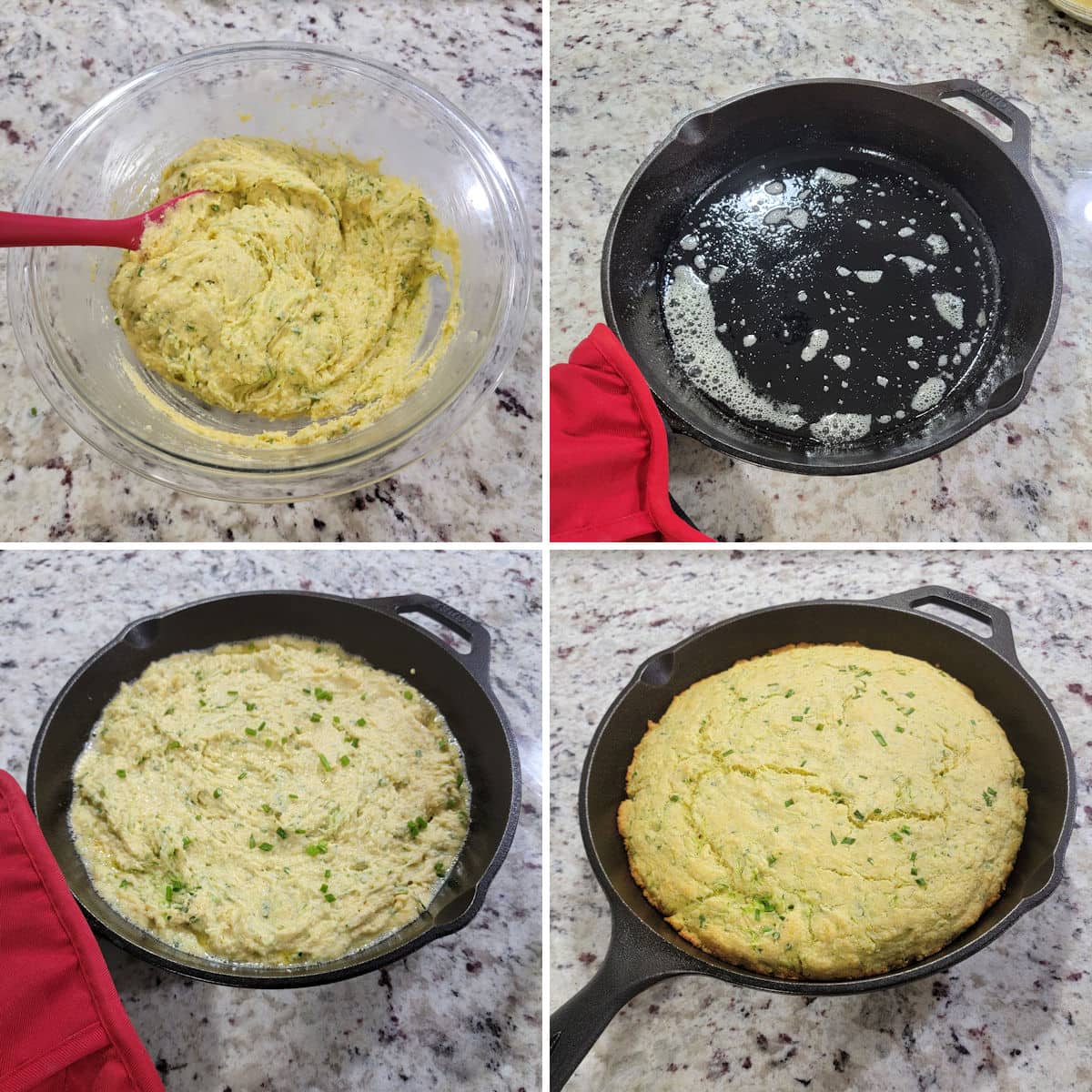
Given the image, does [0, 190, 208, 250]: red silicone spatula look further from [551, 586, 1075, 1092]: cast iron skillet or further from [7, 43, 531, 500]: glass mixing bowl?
[551, 586, 1075, 1092]: cast iron skillet

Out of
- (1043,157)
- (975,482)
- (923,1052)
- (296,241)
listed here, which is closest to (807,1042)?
(923,1052)

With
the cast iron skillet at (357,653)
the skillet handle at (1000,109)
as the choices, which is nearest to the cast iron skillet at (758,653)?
the cast iron skillet at (357,653)

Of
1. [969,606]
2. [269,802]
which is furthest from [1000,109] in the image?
[269,802]

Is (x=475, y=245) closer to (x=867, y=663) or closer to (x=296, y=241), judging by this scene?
(x=296, y=241)

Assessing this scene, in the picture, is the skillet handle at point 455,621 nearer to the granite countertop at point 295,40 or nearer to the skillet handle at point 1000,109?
the granite countertop at point 295,40

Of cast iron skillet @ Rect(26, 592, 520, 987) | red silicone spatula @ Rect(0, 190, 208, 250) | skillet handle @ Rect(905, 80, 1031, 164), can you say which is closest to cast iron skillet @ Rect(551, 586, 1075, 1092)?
cast iron skillet @ Rect(26, 592, 520, 987)
